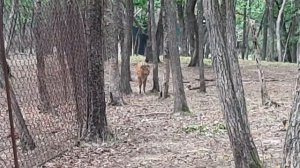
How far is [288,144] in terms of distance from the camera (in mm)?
3193

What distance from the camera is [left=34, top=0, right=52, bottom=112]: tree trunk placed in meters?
6.10

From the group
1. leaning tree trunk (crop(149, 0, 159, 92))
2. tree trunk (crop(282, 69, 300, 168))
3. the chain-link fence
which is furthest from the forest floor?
tree trunk (crop(282, 69, 300, 168))

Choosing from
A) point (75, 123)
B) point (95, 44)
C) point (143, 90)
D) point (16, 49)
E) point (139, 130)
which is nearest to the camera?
point (16, 49)

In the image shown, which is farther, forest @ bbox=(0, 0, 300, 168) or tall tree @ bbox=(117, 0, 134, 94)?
tall tree @ bbox=(117, 0, 134, 94)

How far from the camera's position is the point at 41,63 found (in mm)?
6789

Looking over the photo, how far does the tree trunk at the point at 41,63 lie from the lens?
610 cm

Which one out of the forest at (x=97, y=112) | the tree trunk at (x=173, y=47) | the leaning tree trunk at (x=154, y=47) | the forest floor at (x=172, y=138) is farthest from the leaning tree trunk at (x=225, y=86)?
the leaning tree trunk at (x=154, y=47)

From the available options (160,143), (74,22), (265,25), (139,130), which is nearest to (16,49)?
(74,22)

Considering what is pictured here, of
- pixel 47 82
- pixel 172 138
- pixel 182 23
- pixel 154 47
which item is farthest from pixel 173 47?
pixel 182 23

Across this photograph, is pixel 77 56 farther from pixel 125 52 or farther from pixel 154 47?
pixel 125 52

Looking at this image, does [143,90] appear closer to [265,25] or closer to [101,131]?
[101,131]

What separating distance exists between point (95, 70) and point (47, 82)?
720 mm

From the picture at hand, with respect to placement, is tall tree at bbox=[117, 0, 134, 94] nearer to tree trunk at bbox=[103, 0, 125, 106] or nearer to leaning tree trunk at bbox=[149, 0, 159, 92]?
leaning tree trunk at bbox=[149, 0, 159, 92]

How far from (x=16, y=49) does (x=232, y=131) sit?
246 cm
